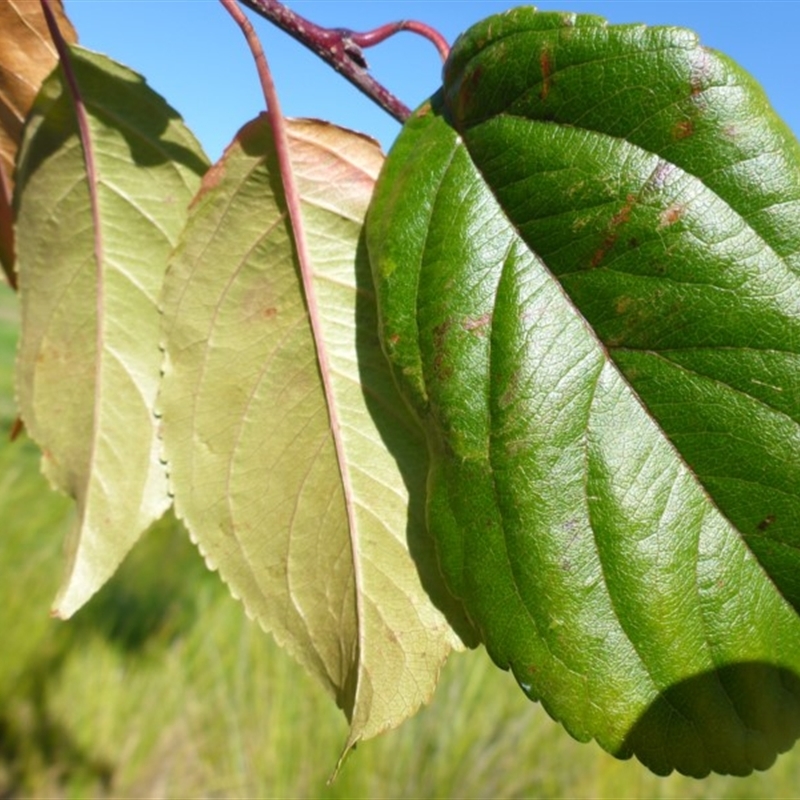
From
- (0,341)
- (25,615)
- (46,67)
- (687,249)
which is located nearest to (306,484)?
(687,249)

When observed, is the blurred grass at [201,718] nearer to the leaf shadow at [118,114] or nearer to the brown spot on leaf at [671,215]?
the leaf shadow at [118,114]

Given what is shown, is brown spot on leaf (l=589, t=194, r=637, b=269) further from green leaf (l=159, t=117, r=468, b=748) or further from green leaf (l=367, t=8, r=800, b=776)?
green leaf (l=159, t=117, r=468, b=748)

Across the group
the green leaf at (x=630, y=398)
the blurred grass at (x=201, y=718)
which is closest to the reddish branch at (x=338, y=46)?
the green leaf at (x=630, y=398)

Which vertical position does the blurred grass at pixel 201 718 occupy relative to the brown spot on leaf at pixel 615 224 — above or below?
below

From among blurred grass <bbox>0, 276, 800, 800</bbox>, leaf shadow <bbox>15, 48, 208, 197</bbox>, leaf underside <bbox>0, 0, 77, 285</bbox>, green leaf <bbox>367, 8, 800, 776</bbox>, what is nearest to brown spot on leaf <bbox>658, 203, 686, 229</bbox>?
green leaf <bbox>367, 8, 800, 776</bbox>

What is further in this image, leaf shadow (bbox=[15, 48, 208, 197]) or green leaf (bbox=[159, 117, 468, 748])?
leaf shadow (bbox=[15, 48, 208, 197])
